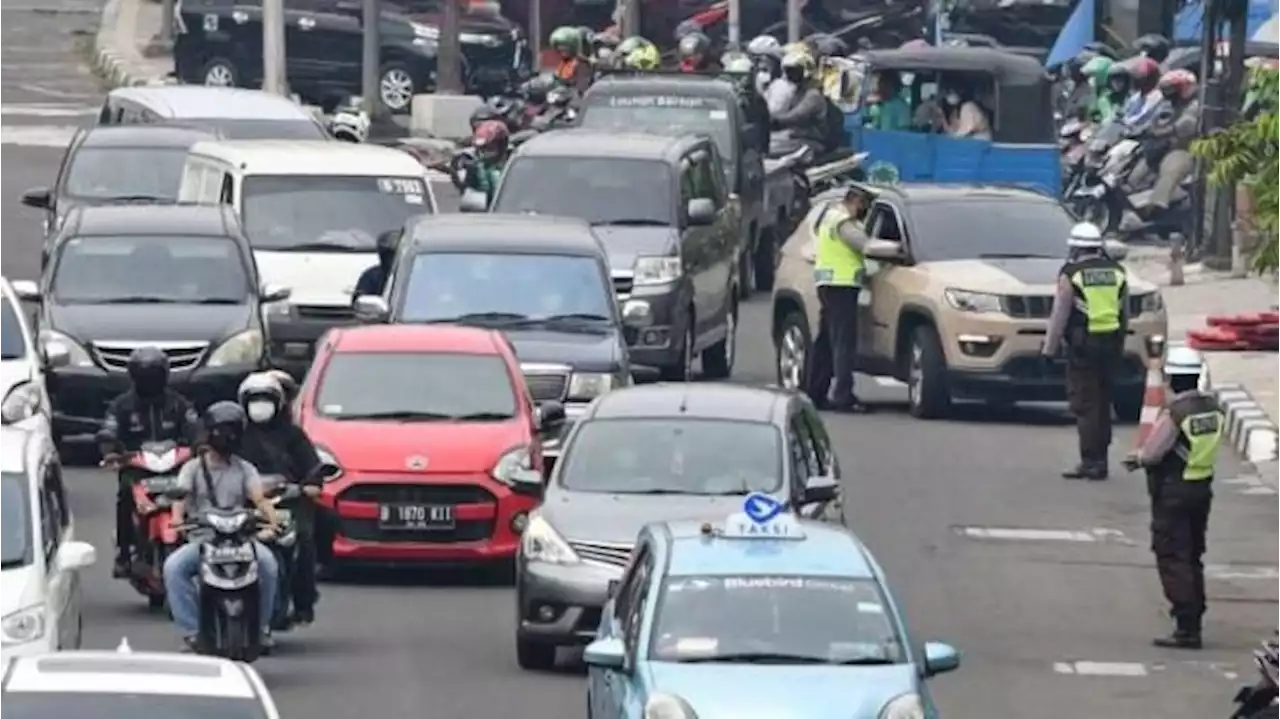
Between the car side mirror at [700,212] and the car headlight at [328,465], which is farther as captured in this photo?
the car side mirror at [700,212]

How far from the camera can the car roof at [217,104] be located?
36.9 metres

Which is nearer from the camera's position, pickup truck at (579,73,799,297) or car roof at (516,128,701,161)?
car roof at (516,128,701,161)

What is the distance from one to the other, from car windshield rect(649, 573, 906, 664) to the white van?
45.1 ft

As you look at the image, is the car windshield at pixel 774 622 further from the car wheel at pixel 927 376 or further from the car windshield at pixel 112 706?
the car wheel at pixel 927 376

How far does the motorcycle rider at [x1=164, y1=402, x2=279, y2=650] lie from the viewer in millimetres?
18016

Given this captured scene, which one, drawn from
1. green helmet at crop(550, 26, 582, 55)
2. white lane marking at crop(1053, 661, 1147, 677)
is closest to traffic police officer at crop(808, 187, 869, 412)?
white lane marking at crop(1053, 661, 1147, 677)

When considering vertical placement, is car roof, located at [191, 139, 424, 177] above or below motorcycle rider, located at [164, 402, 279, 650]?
above

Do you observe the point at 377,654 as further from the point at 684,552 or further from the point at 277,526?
the point at 684,552

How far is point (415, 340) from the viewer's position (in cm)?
2333

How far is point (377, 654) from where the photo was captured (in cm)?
1956

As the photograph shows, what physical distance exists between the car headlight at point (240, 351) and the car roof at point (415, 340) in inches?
104

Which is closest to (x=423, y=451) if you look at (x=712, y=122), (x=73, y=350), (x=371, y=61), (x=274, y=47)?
(x=73, y=350)

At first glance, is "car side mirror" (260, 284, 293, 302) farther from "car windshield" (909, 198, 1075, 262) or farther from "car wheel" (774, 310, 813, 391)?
"car windshield" (909, 198, 1075, 262)

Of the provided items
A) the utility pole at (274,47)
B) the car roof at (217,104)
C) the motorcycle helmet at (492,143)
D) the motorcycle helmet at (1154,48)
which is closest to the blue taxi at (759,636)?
the motorcycle helmet at (492,143)
